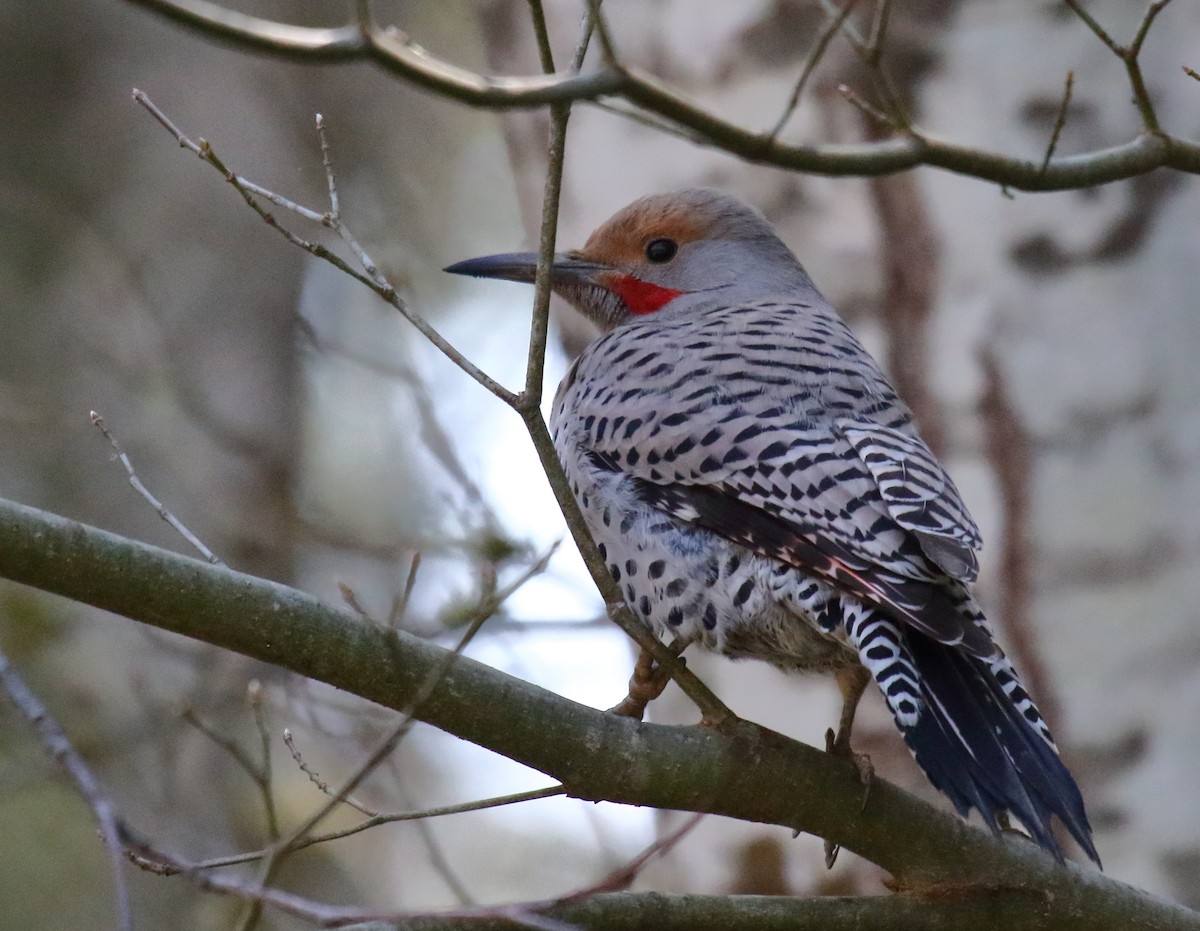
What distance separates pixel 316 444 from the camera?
29.8 ft

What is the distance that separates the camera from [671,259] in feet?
15.9

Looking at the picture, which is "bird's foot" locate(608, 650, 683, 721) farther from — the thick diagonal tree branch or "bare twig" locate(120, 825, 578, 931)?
"bare twig" locate(120, 825, 578, 931)

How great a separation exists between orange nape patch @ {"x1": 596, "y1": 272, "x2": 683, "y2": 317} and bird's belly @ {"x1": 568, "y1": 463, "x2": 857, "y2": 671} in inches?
41.4

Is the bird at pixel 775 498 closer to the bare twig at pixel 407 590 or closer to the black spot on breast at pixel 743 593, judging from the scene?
the black spot on breast at pixel 743 593

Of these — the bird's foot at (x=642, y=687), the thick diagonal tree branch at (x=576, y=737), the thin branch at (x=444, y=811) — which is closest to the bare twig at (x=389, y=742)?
the thick diagonal tree branch at (x=576, y=737)

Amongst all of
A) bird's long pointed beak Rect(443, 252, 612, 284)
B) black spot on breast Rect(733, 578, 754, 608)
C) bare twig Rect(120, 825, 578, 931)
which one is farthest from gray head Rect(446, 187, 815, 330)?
bare twig Rect(120, 825, 578, 931)

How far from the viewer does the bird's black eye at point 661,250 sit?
4789mm

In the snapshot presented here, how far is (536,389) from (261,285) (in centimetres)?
432

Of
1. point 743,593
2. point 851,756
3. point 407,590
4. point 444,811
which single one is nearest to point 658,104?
point 407,590

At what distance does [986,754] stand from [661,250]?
233 centimetres

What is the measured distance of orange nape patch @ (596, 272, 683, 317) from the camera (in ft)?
15.7

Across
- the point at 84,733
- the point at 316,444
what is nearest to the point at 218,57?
the point at 316,444

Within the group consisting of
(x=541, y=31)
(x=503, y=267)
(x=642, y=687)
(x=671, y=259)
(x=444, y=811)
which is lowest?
(x=444, y=811)

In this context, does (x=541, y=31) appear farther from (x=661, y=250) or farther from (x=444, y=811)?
(x=661, y=250)
